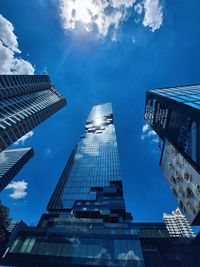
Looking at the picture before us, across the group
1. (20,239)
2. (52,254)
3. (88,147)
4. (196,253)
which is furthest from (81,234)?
(88,147)

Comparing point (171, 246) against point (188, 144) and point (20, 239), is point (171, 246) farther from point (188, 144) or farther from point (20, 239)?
point (20, 239)

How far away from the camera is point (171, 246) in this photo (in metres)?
36.3

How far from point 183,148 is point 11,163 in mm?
115811

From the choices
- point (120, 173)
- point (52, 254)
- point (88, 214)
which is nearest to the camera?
point (52, 254)

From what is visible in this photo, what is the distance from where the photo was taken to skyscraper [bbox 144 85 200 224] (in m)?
24.7

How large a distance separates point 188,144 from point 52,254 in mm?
36220

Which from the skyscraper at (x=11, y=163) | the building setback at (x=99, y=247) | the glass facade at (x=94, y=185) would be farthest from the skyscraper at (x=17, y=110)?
the skyscraper at (x=11, y=163)

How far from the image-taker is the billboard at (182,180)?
25.7m

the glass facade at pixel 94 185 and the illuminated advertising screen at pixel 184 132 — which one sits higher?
the glass facade at pixel 94 185

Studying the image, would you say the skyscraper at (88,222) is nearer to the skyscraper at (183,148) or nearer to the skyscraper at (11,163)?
the skyscraper at (183,148)

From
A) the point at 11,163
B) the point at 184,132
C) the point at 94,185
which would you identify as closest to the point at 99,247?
the point at 184,132

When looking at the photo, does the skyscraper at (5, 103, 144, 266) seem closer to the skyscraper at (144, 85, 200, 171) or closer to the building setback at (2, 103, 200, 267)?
the building setback at (2, 103, 200, 267)

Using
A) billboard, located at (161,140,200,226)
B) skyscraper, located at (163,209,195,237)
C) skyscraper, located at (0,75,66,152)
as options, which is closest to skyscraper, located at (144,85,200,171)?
billboard, located at (161,140,200,226)

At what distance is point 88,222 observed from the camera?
164 ft
